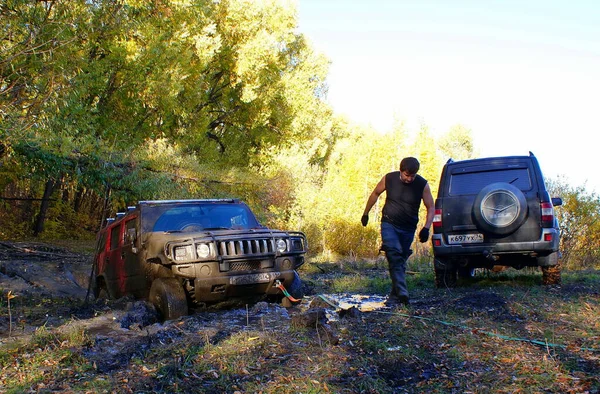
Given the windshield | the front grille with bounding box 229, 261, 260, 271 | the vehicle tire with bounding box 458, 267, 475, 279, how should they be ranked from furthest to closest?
the vehicle tire with bounding box 458, 267, 475, 279 → the windshield → the front grille with bounding box 229, 261, 260, 271

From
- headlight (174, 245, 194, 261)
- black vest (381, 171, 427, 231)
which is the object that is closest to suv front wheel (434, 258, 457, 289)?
black vest (381, 171, 427, 231)

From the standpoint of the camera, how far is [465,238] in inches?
350

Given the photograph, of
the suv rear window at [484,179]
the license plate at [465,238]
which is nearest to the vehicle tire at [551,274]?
the license plate at [465,238]

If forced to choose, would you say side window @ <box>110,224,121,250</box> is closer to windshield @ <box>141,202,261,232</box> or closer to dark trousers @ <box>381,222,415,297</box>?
windshield @ <box>141,202,261,232</box>

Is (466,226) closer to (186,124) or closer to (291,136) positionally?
(186,124)

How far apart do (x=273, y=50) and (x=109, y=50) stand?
10.8 m

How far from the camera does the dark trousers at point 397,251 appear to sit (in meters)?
7.22

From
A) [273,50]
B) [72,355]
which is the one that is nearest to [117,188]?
[72,355]

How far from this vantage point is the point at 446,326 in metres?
5.74

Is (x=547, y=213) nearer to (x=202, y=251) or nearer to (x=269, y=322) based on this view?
(x=269, y=322)

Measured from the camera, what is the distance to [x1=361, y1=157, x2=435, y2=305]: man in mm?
7266

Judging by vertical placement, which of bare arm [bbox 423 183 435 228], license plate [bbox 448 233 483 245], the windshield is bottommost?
license plate [bbox 448 233 483 245]

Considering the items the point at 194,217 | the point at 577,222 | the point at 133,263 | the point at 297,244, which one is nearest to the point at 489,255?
the point at 297,244

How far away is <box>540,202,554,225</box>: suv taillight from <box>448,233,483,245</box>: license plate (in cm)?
93
